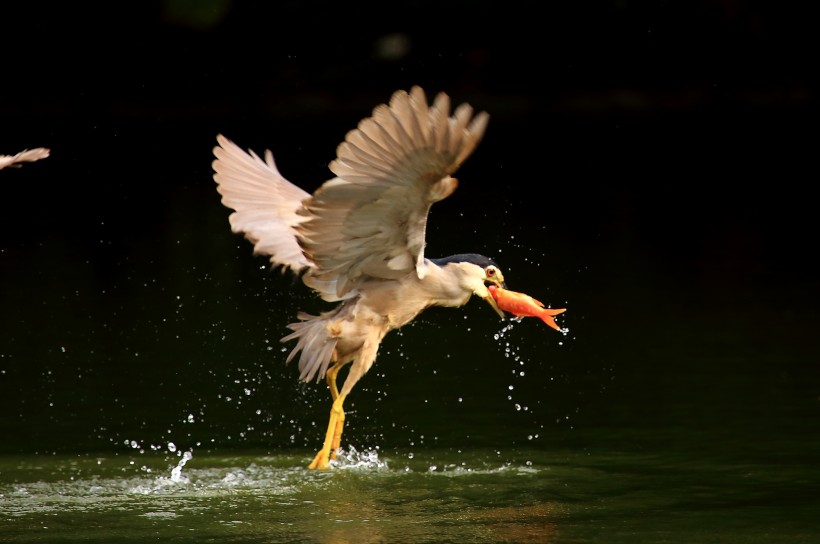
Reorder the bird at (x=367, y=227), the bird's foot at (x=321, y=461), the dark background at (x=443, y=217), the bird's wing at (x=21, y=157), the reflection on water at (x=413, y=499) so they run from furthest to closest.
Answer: the dark background at (x=443, y=217)
the bird's foot at (x=321, y=461)
the bird's wing at (x=21, y=157)
the bird at (x=367, y=227)
the reflection on water at (x=413, y=499)

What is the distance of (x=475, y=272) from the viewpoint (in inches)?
309

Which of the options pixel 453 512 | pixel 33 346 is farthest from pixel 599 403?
pixel 33 346

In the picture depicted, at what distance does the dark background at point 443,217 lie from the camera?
364 inches

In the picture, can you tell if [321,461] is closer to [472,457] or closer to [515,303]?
[472,457]

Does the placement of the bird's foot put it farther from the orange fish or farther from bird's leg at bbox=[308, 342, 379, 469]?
the orange fish

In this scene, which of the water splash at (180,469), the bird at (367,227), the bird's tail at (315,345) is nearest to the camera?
the bird at (367,227)

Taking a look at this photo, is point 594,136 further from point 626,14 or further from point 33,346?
point 33,346

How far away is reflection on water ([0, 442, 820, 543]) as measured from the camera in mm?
6363

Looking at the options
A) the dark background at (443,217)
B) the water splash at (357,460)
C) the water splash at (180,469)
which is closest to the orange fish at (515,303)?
the dark background at (443,217)

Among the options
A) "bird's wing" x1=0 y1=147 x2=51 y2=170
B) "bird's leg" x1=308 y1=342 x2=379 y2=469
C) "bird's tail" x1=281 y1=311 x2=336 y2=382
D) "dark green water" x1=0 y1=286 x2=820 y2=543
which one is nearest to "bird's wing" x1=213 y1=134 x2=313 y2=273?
"bird's tail" x1=281 y1=311 x2=336 y2=382

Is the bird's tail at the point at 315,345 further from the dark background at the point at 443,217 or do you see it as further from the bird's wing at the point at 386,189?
the dark background at the point at 443,217

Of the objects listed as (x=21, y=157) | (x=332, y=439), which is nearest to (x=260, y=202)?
(x=332, y=439)

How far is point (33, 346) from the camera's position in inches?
422

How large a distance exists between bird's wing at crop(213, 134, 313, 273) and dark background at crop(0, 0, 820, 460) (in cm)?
99
